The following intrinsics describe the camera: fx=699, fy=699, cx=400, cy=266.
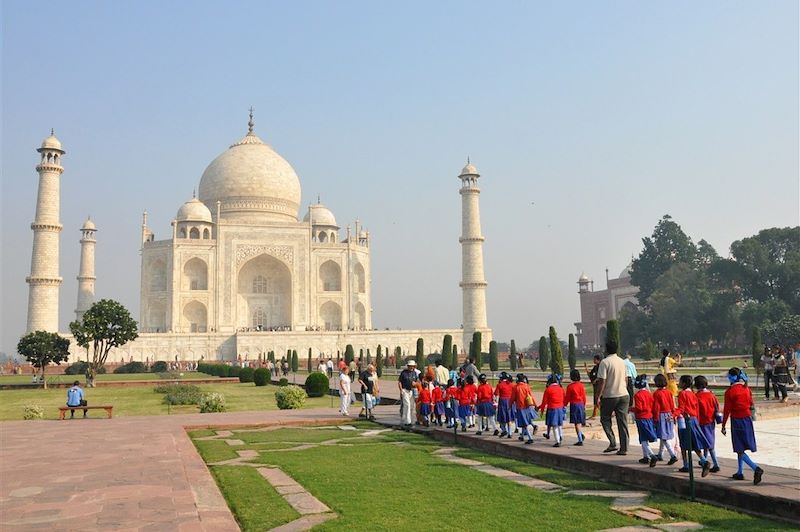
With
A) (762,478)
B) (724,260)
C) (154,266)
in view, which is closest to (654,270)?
(724,260)

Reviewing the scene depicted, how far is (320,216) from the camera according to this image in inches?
2008

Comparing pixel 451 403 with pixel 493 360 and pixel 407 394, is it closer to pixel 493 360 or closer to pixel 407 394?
pixel 407 394

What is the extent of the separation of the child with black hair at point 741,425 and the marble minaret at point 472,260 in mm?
36547

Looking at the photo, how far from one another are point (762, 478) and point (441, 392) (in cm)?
567

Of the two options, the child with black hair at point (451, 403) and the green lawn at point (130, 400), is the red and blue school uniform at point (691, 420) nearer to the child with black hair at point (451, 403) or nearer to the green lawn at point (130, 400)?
the child with black hair at point (451, 403)

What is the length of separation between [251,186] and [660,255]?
2929 cm

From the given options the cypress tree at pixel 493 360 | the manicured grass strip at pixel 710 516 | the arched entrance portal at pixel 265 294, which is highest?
the arched entrance portal at pixel 265 294

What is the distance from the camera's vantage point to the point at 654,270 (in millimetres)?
50062

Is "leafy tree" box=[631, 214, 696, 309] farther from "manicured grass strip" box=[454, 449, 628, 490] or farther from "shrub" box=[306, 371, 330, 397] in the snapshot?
"manicured grass strip" box=[454, 449, 628, 490]

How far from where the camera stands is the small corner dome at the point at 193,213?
1786 inches

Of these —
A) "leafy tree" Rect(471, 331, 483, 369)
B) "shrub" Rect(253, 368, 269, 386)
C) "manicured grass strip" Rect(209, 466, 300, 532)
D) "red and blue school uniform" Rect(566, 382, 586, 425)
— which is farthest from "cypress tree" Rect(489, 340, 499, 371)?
"manicured grass strip" Rect(209, 466, 300, 532)

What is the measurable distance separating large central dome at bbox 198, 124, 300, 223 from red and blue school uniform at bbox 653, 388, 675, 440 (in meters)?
41.0

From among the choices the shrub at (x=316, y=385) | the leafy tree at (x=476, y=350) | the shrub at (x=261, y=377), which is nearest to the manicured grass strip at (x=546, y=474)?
the shrub at (x=316, y=385)

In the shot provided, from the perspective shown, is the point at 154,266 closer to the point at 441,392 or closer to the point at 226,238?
the point at 226,238
